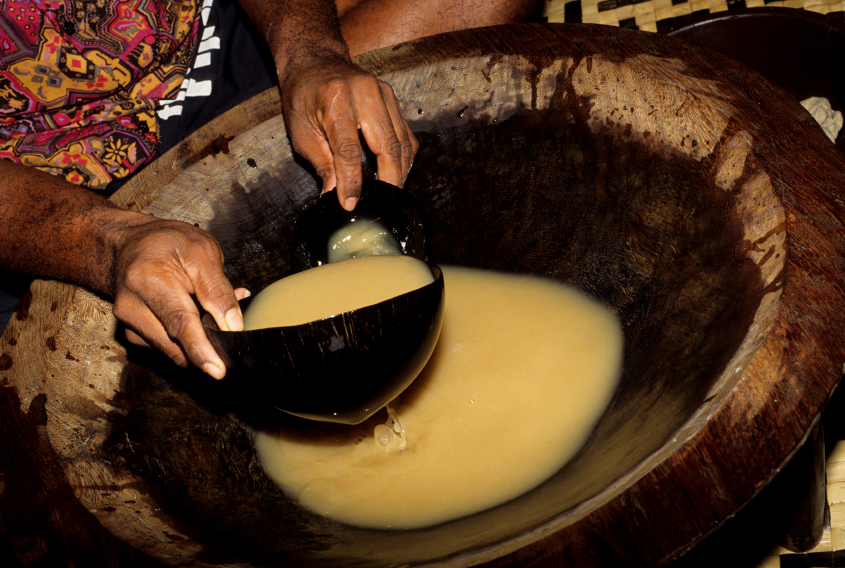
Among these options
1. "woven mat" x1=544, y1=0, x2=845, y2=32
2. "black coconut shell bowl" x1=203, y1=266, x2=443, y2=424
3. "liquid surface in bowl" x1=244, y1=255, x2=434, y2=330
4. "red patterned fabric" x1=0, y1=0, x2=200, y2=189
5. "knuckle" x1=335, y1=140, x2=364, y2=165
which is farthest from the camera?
"woven mat" x1=544, y1=0, x2=845, y2=32

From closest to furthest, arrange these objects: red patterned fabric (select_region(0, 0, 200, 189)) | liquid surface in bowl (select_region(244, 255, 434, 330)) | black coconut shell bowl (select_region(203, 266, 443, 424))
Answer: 1. black coconut shell bowl (select_region(203, 266, 443, 424))
2. liquid surface in bowl (select_region(244, 255, 434, 330))
3. red patterned fabric (select_region(0, 0, 200, 189))

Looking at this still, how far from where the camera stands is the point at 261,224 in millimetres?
1169

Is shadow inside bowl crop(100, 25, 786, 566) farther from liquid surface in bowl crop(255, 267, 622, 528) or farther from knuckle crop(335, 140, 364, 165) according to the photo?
knuckle crop(335, 140, 364, 165)

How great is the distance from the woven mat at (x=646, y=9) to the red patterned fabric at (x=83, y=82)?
4.26ft

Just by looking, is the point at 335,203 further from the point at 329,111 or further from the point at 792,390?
the point at 792,390

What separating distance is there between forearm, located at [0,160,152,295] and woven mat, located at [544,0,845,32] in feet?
5.23

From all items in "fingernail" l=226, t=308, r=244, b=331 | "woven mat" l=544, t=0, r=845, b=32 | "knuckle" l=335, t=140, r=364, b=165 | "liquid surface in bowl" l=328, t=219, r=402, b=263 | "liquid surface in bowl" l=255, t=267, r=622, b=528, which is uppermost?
"woven mat" l=544, t=0, r=845, b=32

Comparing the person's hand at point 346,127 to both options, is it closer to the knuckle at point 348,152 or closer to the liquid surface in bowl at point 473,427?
the knuckle at point 348,152

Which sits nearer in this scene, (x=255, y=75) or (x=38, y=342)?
(x=38, y=342)

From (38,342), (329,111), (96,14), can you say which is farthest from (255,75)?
(38,342)

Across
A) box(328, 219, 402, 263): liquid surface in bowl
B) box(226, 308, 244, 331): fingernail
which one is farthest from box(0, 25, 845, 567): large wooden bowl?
box(226, 308, 244, 331): fingernail

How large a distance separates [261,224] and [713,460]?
818 mm

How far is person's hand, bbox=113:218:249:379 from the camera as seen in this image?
0.80m

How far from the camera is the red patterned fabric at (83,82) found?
1.26 meters
